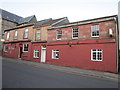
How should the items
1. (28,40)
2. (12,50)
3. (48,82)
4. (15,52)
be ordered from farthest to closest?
(12,50)
(15,52)
(28,40)
(48,82)

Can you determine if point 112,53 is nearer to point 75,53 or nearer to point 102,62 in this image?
point 102,62

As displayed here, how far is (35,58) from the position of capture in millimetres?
18797

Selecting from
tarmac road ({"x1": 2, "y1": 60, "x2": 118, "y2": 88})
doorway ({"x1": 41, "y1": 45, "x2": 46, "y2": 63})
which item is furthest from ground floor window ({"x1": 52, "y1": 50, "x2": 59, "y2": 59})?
tarmac road ({"x1": 2, "y1": 60, "x2": 118, "y2": 88})

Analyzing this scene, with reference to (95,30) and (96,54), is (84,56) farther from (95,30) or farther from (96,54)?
(95,30)

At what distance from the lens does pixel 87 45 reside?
13.8 meters

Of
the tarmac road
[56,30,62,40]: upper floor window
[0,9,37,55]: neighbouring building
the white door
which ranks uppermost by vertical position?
[0,9,37,55]: neighbouring building

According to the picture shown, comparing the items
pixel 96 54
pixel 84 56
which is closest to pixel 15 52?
pixel 84 56

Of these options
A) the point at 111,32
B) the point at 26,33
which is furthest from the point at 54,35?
the point at 111,32

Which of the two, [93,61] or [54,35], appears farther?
[54,35]

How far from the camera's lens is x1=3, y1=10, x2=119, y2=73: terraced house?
1234 cm

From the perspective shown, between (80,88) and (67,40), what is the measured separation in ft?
33.6

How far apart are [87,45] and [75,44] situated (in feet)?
5.92

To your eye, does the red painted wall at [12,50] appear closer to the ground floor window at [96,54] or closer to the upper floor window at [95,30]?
the ground floor window at [96,54]

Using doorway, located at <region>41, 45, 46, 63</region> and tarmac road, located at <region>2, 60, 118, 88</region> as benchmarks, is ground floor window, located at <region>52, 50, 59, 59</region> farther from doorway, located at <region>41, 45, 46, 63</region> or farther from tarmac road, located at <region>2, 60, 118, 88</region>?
tarmac road, located at <region>2, 60, 118, 88</region>
